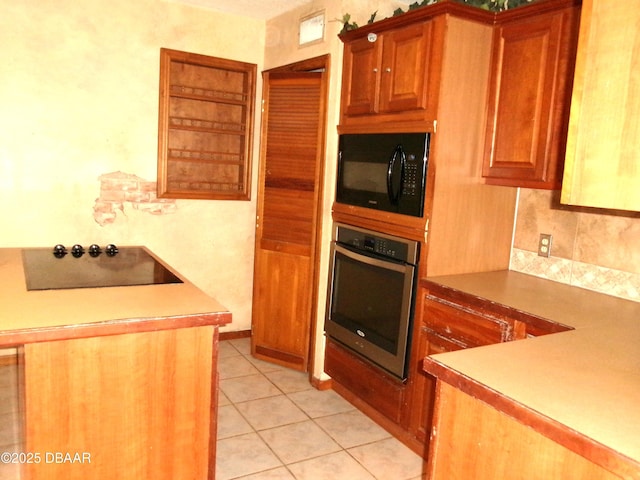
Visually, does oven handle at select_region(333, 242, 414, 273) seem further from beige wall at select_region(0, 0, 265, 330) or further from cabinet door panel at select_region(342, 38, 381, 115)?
beige wall at select_region(0, 0, 265, 330)

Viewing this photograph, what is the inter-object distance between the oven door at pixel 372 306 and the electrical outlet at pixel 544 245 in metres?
0.70

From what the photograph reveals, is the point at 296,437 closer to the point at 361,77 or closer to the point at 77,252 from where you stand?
the point at 77,252

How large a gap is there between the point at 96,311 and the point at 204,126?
2.43m

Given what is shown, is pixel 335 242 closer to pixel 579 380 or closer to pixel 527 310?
pixel 527 310

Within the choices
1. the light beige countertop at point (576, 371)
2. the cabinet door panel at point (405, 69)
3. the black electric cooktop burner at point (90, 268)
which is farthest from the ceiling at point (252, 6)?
the light beige countertop at point (576, 371)

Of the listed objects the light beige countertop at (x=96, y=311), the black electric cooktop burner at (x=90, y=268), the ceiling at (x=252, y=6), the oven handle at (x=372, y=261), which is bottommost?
the light beige countertop at (x=96, y=311)

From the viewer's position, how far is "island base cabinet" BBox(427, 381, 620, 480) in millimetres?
1126

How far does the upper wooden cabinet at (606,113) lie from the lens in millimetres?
1226

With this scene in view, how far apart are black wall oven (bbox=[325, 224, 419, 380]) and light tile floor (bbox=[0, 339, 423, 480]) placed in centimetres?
39

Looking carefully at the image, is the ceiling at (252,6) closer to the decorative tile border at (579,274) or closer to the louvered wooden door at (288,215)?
the louvered wooden door at (288,215)

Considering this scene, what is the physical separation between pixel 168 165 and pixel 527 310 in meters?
2.74

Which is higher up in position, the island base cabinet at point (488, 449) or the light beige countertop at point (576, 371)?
the light beige countertop at point (576, 371)

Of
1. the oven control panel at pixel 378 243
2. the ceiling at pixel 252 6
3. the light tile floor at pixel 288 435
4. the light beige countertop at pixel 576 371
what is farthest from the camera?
the ceiling at pixel 252 6

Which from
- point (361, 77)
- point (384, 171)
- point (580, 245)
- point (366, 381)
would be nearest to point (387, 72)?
point (361, 77)
